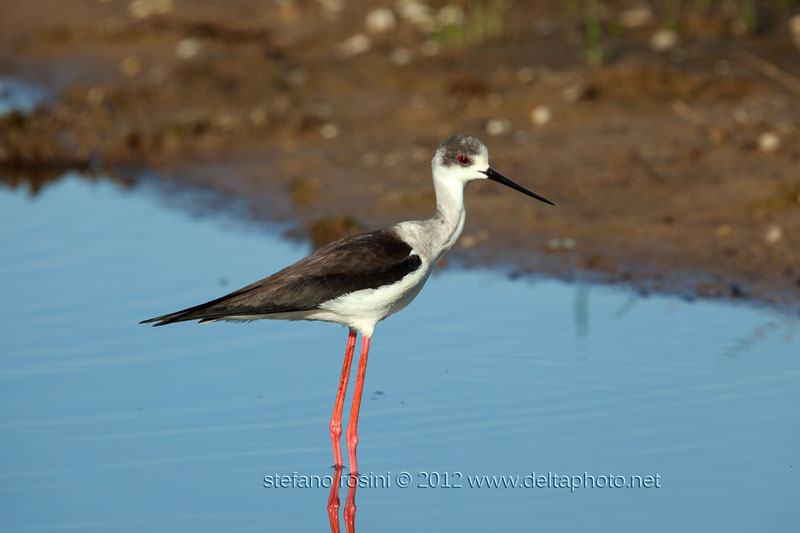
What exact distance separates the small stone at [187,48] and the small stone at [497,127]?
420 cm

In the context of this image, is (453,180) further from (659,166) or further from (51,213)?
(51,213)

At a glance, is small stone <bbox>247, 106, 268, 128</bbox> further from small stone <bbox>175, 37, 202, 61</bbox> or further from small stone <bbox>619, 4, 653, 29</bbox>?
small stone <bbox>619, 4, 653, 29</bbox>

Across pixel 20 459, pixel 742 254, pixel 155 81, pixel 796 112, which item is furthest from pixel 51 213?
pixel 796 112

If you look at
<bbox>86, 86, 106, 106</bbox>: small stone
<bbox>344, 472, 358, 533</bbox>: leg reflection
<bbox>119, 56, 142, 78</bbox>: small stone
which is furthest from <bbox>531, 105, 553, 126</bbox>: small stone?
<bbox>344, 472, 358, 533</bbox>: leg reflection

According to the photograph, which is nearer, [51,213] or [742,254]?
[742,254]

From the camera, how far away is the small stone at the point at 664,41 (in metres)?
9.65

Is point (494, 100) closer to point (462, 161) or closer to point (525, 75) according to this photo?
point (525, 75)

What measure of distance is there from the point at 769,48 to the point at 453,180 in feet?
17.5

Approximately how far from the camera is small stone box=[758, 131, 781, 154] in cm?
764

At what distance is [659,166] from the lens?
781 cm

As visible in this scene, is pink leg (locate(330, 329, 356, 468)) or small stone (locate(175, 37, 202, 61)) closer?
pink leg (locate(330, 329, 356, 468))

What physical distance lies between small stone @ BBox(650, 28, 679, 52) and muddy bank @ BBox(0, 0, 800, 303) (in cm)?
2

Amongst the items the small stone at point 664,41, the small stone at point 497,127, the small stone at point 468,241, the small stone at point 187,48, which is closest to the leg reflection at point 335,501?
the small stone at point 468,241

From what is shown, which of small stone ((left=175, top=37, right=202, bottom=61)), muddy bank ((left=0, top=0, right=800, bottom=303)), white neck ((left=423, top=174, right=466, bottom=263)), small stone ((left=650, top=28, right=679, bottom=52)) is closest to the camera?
white neck ((left=423, top=174, right=466, bottom=263))
